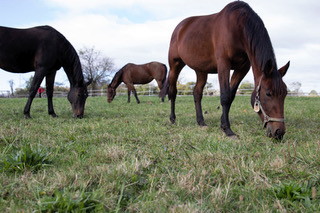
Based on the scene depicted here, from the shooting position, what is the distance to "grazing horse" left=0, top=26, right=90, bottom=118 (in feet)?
19.2

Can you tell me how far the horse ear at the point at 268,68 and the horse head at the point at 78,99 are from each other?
449cm

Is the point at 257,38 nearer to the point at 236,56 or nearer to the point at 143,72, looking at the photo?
the point at 236,56

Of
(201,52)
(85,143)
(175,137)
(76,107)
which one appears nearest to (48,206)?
(85,143)

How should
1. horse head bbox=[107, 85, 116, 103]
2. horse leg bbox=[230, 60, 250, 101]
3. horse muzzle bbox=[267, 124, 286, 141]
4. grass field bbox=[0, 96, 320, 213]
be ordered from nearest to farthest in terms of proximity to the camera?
grass field bbox=[0, 96, 320, 213], horse muzzle bbox=[267, 124, 286, 141], horse leg bbox=[230, 60, 250, 101], horse head bbox=[107, 85, 116, 103]

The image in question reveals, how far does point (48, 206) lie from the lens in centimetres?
136

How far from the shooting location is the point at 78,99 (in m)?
6.47

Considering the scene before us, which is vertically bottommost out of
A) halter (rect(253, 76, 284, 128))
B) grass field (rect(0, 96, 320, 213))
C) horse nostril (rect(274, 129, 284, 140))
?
grass field (rect(0, 96, 320, 213))

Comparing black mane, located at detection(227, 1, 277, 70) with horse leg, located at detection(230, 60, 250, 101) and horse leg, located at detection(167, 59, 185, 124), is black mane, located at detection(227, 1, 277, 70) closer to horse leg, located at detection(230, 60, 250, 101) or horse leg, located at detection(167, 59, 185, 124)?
horse leg, located at detection(230, 60, 250, 101)

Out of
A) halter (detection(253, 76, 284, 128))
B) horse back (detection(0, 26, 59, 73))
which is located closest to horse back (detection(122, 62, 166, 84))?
horse back (detection(0, 26, 59, 73))

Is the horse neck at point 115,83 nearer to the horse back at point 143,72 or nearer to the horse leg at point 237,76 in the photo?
the horse back at point 143,72

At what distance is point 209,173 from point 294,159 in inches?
36.9

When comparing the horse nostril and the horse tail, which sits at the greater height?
the horse tail

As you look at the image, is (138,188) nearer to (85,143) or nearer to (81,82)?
(85,143)

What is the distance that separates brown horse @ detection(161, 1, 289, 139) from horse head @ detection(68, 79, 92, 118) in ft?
7.80
